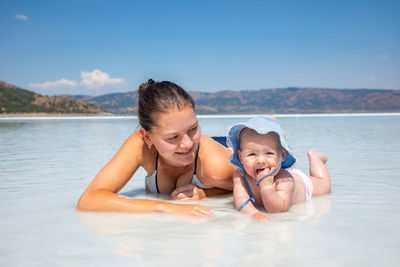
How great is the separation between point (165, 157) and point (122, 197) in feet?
1.62

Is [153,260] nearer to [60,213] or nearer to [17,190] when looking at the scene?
[60,213]

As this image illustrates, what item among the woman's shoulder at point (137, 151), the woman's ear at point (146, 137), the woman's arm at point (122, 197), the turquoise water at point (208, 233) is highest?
the woman's ear at point (146, 137)

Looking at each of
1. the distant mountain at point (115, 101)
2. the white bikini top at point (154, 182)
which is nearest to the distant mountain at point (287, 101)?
the distant mountain at point (115, 101)

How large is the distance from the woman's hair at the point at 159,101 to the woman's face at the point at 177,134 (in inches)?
1.6

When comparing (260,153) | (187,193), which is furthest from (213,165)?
(260,153)

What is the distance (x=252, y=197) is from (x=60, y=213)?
5.40 ft

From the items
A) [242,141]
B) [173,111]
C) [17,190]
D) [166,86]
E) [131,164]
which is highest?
[166,86]

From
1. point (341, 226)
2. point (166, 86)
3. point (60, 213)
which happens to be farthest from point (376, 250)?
point (60, 213)

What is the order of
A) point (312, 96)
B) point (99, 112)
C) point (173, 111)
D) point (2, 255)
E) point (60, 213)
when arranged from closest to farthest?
point (2, 255) → point (173, 111) → point (60, 213) → point (99, 112) → point (312, 96)

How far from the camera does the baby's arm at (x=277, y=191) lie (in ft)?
8.43

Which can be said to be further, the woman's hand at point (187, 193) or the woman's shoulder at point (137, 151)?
the woman's hand at point (187, 193)

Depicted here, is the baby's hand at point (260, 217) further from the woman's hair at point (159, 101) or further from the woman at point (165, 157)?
the woman's hair at point (159, 101)

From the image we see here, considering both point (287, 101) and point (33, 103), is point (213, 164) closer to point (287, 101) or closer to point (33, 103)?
point (33, 103)

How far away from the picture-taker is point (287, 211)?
107 inches
